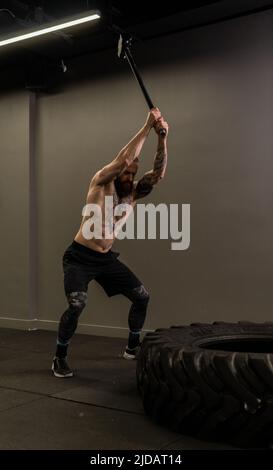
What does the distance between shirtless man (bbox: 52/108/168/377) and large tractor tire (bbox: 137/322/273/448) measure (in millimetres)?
895

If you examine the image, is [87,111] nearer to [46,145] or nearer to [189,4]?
[46,145]

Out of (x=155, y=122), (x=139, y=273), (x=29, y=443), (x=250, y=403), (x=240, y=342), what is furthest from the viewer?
(x=139, y=273)

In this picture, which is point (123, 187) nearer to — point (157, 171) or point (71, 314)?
point (157, 171)

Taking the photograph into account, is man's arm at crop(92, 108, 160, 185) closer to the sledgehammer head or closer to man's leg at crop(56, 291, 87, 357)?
the sledgehammer head

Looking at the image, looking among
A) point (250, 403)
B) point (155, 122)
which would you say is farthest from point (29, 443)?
point (155, 122)

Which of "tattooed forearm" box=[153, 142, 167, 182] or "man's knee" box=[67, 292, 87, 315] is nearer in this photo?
"man's knee" box=[67, 292, 87, 315]

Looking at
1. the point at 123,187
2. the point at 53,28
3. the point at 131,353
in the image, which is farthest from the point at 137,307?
the point at 53,28

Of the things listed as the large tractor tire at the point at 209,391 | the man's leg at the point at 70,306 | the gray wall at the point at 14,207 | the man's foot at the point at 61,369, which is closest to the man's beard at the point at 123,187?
the man's leg at the point at 70,306

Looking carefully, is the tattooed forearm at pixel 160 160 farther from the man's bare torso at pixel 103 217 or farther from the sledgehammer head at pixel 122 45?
the sledgehammer head at pixel 122 45

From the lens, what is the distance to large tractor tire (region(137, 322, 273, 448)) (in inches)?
78.6

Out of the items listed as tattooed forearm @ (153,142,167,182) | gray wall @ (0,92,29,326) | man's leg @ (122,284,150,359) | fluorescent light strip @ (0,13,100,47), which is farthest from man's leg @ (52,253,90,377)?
gray wall @ (0,92,29,326)

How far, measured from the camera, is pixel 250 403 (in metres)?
1.99

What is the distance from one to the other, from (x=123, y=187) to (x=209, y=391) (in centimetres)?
171

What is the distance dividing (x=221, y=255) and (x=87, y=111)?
6.38ft
